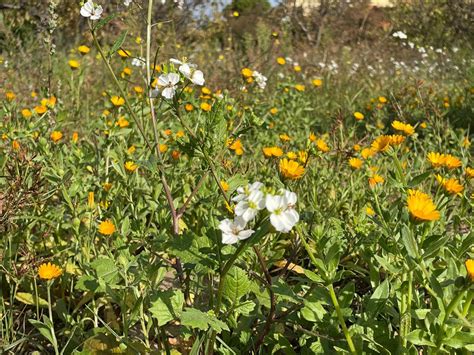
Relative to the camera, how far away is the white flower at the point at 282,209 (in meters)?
0.91

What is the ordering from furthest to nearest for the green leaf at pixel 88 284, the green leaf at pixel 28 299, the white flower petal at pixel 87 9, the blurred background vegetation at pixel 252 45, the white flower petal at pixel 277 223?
the blurred background vegetation at pixel 252 45
the green leaf at pixel 28 299
the white flower petal at pixel 87 9
the green leaf at pixel 88 284
the white flower petal at pixel 277 223

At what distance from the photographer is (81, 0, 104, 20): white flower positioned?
4.74 feet

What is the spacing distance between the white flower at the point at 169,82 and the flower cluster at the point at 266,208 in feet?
1.54

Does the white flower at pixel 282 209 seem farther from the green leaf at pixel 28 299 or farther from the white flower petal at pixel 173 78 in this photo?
the green leaf at pixel 28 299

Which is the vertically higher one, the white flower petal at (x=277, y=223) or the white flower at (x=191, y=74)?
the white flower at (x=191, y=74)

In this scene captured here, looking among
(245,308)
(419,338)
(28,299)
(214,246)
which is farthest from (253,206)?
(28,299)

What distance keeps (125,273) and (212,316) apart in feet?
1.21

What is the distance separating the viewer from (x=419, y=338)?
1.08 meters

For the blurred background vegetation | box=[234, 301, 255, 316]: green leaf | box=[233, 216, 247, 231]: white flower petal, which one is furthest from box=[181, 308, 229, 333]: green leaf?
the blurred background vegetation

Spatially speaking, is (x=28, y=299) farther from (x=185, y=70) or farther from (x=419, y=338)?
(x=419, y=338)

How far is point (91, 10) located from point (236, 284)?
95 centimetres

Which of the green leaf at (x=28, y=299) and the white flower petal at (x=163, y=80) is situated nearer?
the white flower petal at (x=163, y=80)

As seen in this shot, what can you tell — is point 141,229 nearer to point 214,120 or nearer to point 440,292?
point 214,120

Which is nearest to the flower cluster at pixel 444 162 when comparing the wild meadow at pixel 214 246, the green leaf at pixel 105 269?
the wild meadow at pixel 214 246
